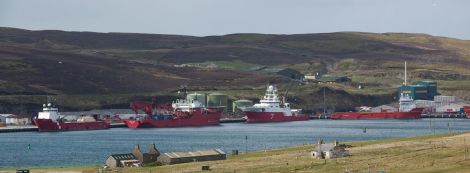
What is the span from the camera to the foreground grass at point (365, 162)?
2734 inches

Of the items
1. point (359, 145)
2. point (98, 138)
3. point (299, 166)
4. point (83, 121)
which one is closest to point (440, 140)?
point (359, 145)

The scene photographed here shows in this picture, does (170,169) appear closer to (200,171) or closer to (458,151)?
(200,171)

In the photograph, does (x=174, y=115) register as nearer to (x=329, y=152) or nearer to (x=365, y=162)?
(x=329, y=152)

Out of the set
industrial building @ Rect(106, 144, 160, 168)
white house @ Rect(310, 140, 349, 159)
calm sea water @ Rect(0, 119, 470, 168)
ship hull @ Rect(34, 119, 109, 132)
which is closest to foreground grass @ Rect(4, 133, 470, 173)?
white house @ Rect(310, 140, 349, 159)

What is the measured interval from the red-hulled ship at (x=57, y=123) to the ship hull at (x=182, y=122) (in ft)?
19.0

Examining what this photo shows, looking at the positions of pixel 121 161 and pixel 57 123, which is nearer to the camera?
pixel 121 161

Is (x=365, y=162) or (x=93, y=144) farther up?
(x=93, y=144)

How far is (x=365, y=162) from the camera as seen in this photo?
73062 mm

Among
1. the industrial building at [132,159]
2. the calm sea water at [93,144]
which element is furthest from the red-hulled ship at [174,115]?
the industrial building at [132,159]

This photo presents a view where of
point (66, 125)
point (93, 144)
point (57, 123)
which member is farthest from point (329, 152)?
point (66, 125)

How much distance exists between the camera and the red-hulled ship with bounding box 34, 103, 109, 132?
563ft

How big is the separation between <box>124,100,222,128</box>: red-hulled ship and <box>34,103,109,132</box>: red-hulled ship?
790 cm

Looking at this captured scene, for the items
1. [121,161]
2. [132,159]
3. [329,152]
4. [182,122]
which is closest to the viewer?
[329,152]

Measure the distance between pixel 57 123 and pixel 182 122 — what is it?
2655 centimetres
